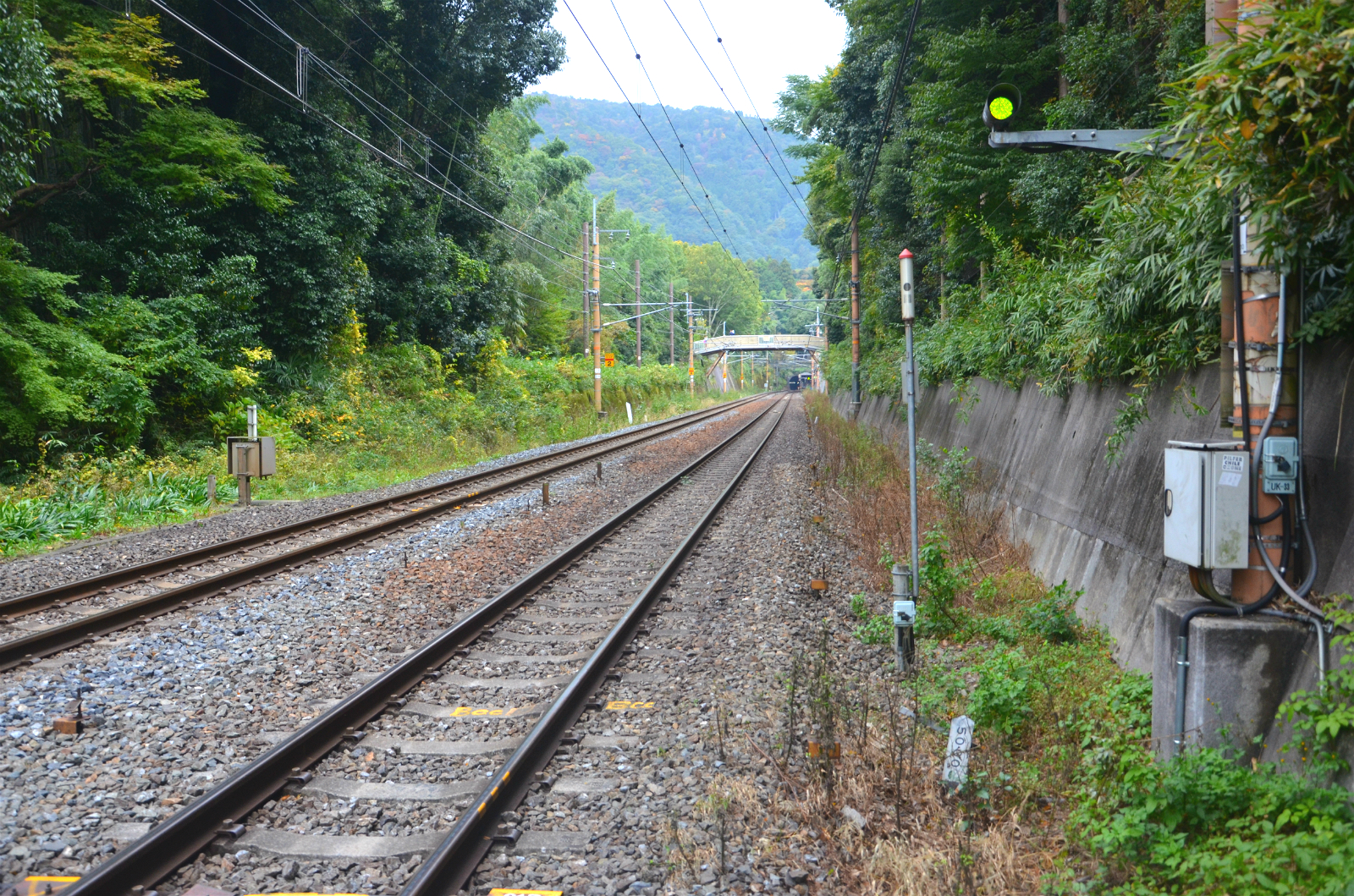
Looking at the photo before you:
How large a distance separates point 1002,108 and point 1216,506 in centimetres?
304

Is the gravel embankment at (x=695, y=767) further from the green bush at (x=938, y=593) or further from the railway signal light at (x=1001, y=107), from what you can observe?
the railway signal light at (x=1001, y=107)

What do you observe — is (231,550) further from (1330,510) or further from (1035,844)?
(1330,510)

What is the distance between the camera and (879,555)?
896 cm

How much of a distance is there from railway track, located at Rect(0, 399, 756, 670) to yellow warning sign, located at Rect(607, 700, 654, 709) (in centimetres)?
409

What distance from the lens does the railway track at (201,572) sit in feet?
21.4

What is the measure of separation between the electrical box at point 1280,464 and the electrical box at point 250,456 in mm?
13356

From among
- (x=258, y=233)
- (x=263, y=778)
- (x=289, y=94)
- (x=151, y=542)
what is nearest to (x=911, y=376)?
(x=263, y=778)

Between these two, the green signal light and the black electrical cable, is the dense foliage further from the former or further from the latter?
the green signal light

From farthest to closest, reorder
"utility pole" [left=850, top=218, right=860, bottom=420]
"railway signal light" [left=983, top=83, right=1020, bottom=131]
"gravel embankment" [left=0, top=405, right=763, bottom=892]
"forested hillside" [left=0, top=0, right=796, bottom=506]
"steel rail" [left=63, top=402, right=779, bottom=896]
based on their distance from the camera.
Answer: "utility pole" [left=850, top=218, right=860, bottom=420], "forested hillside" [left=0, top=0, right=796, bottom=506], "railway signal light" [left=983, top=83, right=1020, bottom=131], "gravel embankment" [left=0, top=405, right=763, bottom=892], "steel rail" [left=63, top=402, right=779, bottom=896]

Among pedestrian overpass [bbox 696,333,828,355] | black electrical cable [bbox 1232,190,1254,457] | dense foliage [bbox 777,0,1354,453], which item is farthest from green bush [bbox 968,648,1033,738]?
pedestrian overpass [bbox 696,333,828,355]

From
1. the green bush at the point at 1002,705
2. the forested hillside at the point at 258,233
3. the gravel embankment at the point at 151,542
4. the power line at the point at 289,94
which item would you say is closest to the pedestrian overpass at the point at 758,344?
the forested hillside at the point at 258,233

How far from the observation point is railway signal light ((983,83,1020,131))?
5.51 m

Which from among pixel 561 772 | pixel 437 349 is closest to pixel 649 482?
pixel 561 772

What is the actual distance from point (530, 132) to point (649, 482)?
41.0 metres
